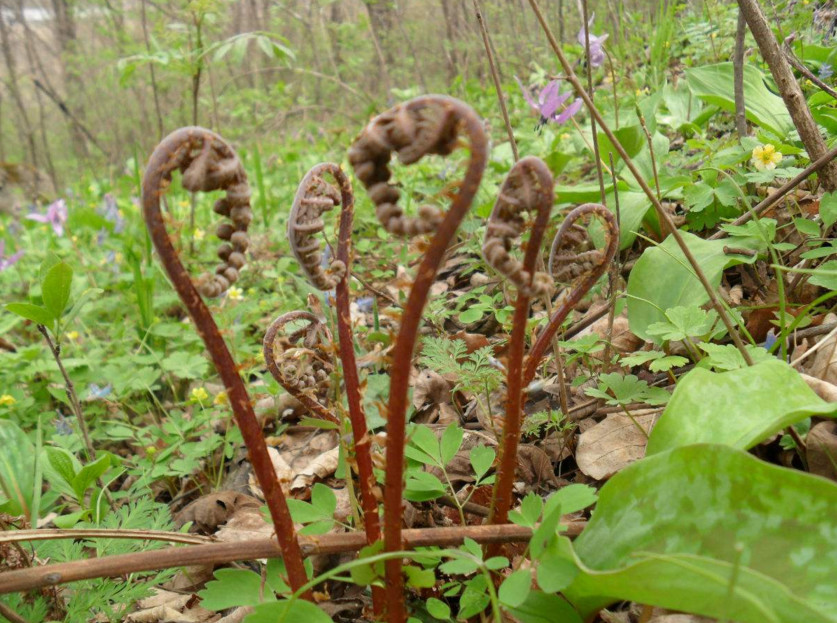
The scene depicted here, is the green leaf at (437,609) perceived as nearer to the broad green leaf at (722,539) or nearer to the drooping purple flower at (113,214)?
the broad green leaf at (722,539)

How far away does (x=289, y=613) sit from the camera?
948mm

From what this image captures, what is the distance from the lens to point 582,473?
1509mm

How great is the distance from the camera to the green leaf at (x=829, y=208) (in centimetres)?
165

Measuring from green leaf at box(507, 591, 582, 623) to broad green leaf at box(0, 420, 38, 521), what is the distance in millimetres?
1207

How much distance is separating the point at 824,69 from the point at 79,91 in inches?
558

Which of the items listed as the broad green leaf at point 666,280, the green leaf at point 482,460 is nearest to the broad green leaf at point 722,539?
the green leaf at point 482,460

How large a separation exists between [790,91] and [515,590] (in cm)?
166

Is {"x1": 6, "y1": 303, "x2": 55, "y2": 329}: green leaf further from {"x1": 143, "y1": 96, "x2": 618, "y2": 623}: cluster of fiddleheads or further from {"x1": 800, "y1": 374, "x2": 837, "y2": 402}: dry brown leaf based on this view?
{"x1": 800, "y1": 374, "x2": 837, "y2": 402}: dry brown leaf

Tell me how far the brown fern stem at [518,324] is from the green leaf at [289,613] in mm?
348

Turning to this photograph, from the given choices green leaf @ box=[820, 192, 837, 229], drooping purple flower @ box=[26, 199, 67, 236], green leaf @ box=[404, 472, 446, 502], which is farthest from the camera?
drooping purple flower @ box=[26, 199, 67, 236]

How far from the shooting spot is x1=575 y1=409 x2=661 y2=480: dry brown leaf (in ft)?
4.71

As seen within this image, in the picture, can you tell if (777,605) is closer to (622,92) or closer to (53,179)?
(622,92)

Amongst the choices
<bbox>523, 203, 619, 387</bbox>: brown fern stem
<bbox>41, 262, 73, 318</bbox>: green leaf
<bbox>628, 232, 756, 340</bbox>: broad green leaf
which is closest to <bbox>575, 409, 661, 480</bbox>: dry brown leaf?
<bbox>628, 232, 756, 340</bbox>: broad green leaf

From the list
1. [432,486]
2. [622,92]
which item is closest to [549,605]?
[432,486]
